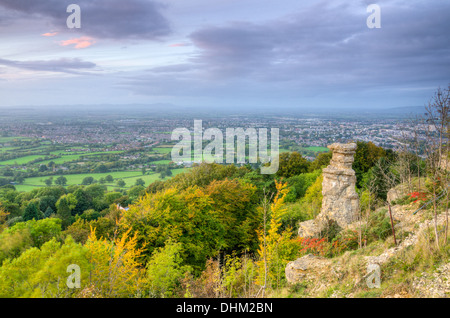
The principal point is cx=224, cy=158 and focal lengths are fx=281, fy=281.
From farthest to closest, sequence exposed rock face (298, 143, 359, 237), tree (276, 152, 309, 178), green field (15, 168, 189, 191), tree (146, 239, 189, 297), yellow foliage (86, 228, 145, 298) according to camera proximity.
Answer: green field (15, 168, 189, 191)
tree (276, 152, 309, 178)
exposed rock face (298, 143, 359, 237)
tree (146, 239, 189, 297)
yellow foliage (86, 228, 145, 298)

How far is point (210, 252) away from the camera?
16.5m

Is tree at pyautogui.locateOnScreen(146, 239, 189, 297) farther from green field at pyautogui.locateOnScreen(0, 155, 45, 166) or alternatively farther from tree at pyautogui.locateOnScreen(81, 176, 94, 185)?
green field at pyautogui.locateOnScreen(0, 155, 45, 166)

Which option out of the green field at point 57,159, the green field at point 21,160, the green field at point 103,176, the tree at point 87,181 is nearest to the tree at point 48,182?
the green field at point 103,176

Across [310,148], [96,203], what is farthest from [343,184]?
[310,148]

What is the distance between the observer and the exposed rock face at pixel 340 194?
1452 centimetres

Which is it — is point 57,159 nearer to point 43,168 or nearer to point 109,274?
point 43,168

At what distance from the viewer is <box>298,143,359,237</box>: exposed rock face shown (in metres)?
14.5

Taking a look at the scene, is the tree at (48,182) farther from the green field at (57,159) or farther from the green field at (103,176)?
the green field at (57,159)

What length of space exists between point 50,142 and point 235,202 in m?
72.3

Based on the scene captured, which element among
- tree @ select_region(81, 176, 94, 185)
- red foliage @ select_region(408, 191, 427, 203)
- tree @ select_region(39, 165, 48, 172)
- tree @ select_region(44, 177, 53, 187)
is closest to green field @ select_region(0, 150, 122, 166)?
tree @ select_region(39, 165, 48, 172)

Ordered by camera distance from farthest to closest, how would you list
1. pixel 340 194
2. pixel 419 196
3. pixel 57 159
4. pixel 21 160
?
1. pixel 57 159
2. pixel 21 160
3. pixel 340 194
4. pixel 419 196

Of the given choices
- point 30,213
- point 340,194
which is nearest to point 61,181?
point 30,213

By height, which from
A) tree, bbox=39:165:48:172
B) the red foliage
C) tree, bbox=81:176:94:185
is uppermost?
the red foliage

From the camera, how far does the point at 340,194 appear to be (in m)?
14.8
